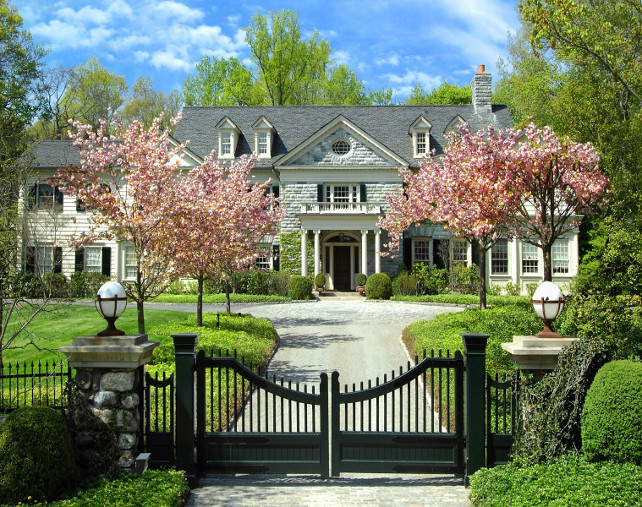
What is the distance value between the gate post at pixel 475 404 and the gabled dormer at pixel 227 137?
27316mm

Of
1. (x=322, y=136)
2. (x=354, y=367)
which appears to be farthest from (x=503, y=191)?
(x=322, y=136)

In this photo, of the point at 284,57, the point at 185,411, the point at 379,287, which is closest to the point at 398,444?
the point at 185,411

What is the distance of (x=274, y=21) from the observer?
1816 inches

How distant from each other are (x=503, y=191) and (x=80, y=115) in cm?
4134

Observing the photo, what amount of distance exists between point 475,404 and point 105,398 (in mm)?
3904

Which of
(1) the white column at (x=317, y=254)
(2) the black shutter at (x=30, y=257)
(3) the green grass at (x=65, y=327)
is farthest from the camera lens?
(1) the white column at (x=317, y=254)

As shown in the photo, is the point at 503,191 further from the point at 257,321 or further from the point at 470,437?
the point at 470,437

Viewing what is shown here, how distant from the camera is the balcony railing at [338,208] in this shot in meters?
29.2

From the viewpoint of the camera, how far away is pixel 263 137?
32750mm

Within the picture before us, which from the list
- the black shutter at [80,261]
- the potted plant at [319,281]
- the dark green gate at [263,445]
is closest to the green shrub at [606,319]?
the dark green gate at [263,445]

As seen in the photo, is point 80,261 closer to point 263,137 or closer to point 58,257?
point 58,257

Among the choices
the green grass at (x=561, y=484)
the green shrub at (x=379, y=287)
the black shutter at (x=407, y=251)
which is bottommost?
the green grass at (x=561, y=484)

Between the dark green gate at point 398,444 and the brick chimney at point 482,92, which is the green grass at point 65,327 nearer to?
the dark green gate at point 398,444

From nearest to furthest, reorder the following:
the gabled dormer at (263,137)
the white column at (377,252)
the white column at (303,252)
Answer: the white column at (377,252), the white column at (303,252), the gabled dormer at (263,137)
